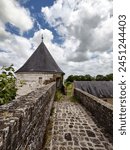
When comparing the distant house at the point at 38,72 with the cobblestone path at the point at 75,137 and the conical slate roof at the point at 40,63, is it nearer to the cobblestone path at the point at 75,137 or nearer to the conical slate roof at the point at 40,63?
the conical slate roof at the point at 40,63

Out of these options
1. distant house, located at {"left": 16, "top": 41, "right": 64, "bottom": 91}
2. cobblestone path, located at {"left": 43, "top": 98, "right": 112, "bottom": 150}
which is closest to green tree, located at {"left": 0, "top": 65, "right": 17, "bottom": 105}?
cobblestone path, located at {"left": 43, "top": 98, "right": 112, "bottom": 150}

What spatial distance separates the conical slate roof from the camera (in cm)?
1791

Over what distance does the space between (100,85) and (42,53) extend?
11.8 metres

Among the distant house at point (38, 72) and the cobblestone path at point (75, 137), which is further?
the distant house at point (38, 72)

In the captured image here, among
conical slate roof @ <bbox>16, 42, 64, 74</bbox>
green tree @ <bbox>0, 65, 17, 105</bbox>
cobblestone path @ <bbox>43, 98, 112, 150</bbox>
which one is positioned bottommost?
cobblestone path @ <bbox>43, 98, 112, 150</bbox>

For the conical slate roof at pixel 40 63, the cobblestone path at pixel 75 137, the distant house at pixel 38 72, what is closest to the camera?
the cobblestone path at pixel 75 137

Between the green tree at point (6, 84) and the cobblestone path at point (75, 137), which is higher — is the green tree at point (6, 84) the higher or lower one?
the higher one

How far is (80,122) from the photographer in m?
5.71

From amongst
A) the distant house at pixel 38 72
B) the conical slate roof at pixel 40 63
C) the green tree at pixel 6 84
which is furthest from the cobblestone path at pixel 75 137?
the conical slate roof at pixel 40 63

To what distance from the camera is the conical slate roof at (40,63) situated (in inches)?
705

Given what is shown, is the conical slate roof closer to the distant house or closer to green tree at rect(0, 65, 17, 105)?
the distant house

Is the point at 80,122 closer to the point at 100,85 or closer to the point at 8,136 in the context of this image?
the point at 8,136

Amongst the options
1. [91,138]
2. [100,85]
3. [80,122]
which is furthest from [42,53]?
[91,138]

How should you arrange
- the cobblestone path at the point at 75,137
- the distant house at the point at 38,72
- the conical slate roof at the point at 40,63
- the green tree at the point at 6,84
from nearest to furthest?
the green tree at the point at 6,84, the cobblestone path at the point at 75,137, the distant house at the point at 38,72, the conical slate roof at the point at 40,63
